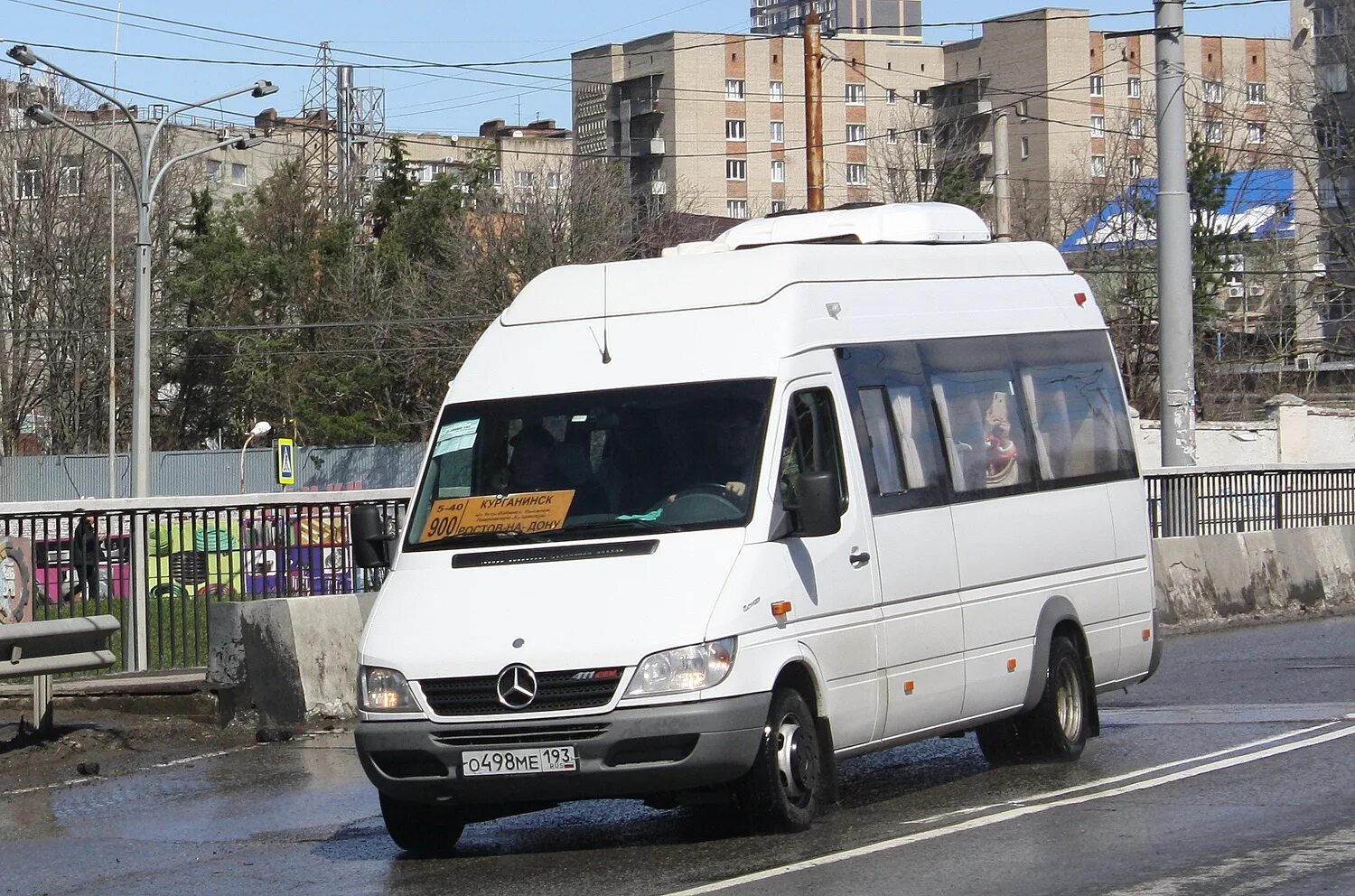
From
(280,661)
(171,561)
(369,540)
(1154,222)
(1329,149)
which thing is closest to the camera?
(369,540)

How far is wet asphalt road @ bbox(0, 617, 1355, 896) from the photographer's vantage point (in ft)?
23.6

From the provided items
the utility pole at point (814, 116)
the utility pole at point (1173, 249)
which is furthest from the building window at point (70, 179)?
the utility pole at point (1173, 249)

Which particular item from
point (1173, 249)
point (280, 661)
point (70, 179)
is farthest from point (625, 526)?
point (70, 179)

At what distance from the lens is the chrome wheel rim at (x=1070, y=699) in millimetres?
10297

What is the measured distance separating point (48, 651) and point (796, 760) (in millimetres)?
6060

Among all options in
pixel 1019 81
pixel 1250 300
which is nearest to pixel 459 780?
pixel 1250 300

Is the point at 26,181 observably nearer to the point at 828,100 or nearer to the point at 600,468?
the point at 828,100

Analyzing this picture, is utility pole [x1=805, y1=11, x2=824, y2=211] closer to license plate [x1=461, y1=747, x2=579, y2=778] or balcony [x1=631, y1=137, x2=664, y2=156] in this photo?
license plate [x1=461, y1=747, x2=579, y2=778]

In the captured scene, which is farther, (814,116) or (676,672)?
(814,116)

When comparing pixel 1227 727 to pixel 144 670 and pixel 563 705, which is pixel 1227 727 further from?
pixel 144 670

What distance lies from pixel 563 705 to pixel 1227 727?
15.7 feet

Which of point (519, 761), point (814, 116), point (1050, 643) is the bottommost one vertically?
point (519, 761)

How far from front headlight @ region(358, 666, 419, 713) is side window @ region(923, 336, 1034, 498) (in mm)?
3040

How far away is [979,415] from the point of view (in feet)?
33.4
